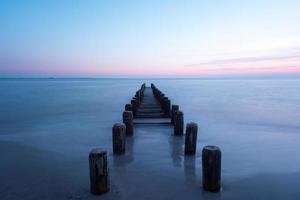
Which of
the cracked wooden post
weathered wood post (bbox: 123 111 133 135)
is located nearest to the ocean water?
weathered wood post (bbox: 123 111 133 135)

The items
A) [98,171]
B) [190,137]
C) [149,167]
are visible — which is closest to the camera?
[98,171]

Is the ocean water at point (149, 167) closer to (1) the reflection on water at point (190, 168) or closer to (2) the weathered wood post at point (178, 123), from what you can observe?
(1) the reflection on water at point (190, 168)

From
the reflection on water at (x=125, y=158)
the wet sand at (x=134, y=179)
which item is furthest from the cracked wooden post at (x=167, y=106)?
the reflection on water at (x=125, y=158)

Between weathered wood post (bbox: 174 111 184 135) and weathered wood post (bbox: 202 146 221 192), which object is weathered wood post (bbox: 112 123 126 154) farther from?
weathered wood post (bbox: 202 146 221 192)

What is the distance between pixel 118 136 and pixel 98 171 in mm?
2696

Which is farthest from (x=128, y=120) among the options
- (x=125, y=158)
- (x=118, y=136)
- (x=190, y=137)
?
(x=190, y=137)

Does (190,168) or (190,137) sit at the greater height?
(190,137)

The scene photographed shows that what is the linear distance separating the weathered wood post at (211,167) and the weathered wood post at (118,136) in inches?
114

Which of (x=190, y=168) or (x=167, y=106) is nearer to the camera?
(x=190, y=168)

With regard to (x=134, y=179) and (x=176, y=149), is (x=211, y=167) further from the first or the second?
(x=176, y=149)

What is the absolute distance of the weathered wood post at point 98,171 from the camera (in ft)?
16.0

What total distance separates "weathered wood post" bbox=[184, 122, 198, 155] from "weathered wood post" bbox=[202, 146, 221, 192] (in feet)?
7.13

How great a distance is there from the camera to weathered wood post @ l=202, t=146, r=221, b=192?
198 inches

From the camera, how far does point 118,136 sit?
7.64m
